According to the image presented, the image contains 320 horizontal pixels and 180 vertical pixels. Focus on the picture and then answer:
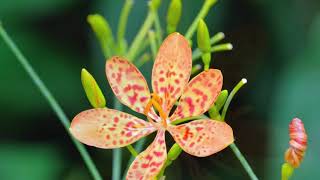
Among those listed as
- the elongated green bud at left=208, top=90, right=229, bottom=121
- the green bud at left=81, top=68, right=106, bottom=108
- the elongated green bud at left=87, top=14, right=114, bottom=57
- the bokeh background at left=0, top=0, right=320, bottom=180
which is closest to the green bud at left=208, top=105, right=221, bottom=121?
the elongated green bud at left=208, top=90, right=229, bottom=121

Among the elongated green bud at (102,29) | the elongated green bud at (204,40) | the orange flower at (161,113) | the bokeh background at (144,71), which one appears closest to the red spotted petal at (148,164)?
the orange flower at (161,113)

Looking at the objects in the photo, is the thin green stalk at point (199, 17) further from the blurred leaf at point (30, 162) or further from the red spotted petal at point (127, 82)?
the blurred leaf at point (30, 162)

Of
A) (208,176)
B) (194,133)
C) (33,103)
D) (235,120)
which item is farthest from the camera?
(33,103)

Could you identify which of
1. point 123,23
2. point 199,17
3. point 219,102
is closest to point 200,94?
point 219,102

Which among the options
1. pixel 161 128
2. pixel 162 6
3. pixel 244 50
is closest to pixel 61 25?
pixel 162 6

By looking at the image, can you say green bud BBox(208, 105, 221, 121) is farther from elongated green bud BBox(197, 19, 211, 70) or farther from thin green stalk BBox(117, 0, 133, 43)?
thin green stalk BBox(117, 0, 133, 43)

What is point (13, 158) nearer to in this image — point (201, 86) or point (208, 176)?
point (208, 176)
